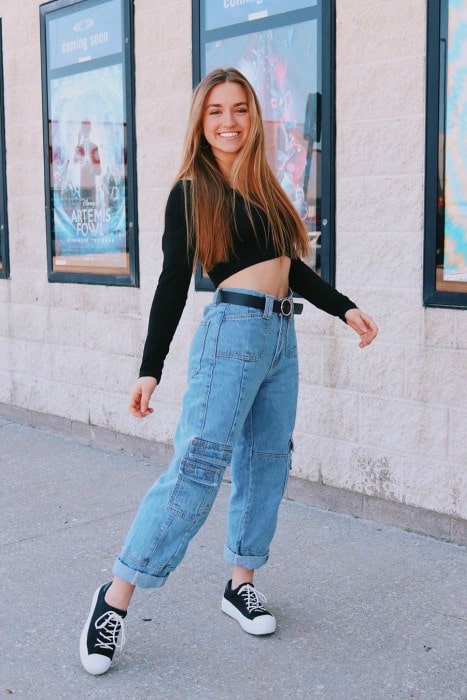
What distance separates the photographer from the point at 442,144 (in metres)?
4.25

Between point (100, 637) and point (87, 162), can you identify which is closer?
point (100, 637)

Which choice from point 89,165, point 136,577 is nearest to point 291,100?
point 89,165

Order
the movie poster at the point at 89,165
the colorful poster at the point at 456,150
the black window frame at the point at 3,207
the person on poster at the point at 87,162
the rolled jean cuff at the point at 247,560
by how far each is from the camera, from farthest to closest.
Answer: the black window frame at the point at 3,207
the person on poster at the point at 87,162
the movie poster at the point at 89,165
the colorful poster at the point at 456,150
the rolled jean cuff at the point at 247,560

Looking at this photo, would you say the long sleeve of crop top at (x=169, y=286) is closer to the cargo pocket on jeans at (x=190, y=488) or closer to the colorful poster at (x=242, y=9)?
the cargo pocket on jeans at (x=190, y=488)

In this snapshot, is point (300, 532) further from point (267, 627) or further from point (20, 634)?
point (20, 634)

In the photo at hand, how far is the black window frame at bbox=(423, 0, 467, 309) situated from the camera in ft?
13.8

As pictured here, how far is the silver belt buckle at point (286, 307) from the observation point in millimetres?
3289

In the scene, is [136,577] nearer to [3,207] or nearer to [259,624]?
[259,624]

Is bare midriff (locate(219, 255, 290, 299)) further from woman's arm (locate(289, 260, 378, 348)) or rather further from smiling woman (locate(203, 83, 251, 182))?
smiling woman (locate(203, 83, 251, 182))

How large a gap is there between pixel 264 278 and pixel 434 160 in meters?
1.39

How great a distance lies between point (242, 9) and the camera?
515cm

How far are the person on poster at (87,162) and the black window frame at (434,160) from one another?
2656 millimetres

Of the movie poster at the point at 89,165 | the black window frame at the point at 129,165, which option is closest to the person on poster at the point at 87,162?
the movie poster at the point at 89,165

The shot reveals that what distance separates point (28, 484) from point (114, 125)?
228 centimetres
